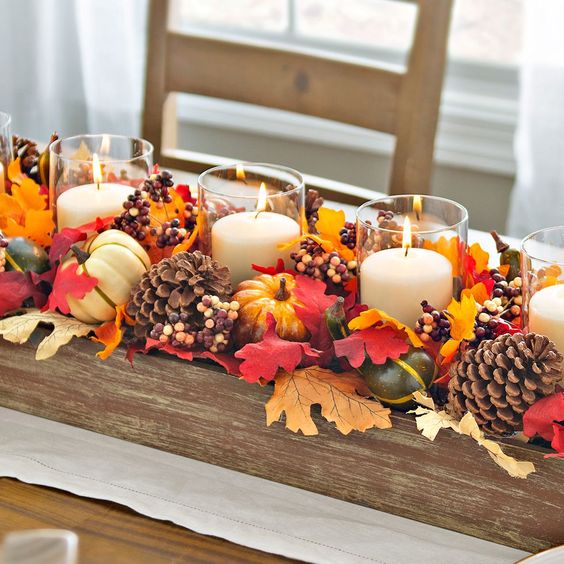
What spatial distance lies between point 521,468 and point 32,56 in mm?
2329

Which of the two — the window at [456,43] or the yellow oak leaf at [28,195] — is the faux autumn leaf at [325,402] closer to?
the yellow oak leaf at [28,195]

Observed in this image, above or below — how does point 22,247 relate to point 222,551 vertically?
above

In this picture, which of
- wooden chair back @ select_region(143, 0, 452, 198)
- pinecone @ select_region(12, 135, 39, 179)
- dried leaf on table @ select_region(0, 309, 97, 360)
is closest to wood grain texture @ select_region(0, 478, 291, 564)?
dried leaf on table @ select_region(0, 309, 97, 360)

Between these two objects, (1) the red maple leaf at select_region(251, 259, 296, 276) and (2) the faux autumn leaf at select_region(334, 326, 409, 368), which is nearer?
(2) the faux autumn leaf at select_region(334, 326, 409, 368)

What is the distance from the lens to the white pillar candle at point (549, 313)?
0.69m

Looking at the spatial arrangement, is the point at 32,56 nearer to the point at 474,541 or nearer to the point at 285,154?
the point at 285,154

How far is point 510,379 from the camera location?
25.3 inches

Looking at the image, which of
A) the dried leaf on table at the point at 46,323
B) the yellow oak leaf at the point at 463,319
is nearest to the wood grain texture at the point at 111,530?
the dried leaf on table at the point at 46,323

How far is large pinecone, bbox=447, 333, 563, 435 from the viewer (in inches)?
25.2

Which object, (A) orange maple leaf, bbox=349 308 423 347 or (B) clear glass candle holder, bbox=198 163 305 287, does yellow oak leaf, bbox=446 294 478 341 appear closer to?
(A) orange maple leaf, bbox=349 308 423 347

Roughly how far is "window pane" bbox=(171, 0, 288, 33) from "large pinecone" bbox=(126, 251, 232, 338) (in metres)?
1.81

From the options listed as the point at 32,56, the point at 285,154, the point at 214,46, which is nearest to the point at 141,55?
the point at 32,56

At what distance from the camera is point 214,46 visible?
1454mm

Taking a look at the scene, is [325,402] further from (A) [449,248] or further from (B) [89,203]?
(B) [89,203]
